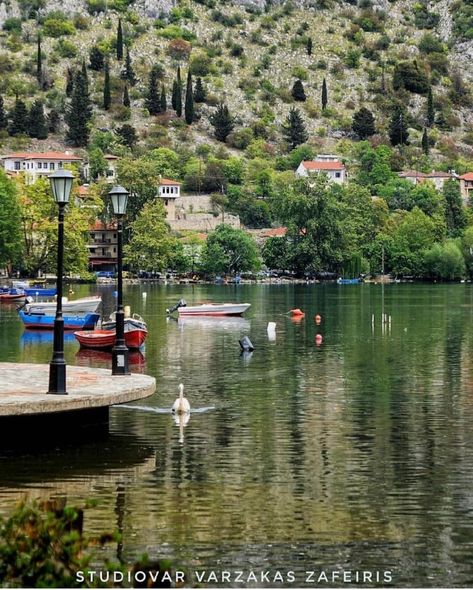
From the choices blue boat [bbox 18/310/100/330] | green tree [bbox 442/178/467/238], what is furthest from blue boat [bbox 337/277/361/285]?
blue boat [bbox 18/310/100/330]

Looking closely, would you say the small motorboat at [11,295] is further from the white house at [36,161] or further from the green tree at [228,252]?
the white house at [36,161]

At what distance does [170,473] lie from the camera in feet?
75.6

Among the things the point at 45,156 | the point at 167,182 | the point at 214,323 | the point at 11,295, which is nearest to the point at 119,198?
the point at 214,323

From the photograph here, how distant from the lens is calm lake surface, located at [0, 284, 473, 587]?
58.3 feet

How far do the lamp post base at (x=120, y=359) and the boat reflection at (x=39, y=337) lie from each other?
27506mm

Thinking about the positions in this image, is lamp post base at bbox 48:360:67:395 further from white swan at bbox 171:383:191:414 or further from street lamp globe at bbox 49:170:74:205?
white swan at bbox 171:383:191:414

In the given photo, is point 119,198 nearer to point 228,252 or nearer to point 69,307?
point 69,307

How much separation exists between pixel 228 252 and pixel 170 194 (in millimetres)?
23961

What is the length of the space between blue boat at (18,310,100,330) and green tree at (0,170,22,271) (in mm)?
39725

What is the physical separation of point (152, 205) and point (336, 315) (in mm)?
80918

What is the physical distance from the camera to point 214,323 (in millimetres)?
73875

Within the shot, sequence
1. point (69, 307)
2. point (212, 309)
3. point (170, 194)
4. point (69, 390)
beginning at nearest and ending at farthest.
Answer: point (69, 390)
point (69, 307)
point (212, 309)
point (170, 194)

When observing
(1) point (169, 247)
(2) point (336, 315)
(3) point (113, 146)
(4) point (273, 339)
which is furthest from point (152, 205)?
(4) point (273, 339)

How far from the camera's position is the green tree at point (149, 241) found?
15300 cm
